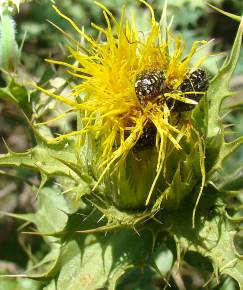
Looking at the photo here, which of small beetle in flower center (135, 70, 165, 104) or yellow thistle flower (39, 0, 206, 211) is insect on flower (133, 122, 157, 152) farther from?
small beetle in flower center (135, 70, 165, 104)

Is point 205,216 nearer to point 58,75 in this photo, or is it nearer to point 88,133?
point 88,133

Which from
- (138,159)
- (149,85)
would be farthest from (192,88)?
(138,159)

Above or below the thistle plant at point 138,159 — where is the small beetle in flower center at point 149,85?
above

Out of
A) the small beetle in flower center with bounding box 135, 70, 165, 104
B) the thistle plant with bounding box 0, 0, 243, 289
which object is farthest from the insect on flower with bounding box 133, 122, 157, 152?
the small beetle in flower center with bounding box 135, 70, 165, 104

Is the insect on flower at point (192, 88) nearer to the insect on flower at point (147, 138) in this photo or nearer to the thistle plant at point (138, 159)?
the thistle plant at point (138, 159)

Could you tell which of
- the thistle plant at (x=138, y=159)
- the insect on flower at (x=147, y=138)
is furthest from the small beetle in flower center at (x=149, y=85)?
the insect on flower at (x=147, y=138)

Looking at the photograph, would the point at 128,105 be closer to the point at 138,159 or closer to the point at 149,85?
the point at 149,85

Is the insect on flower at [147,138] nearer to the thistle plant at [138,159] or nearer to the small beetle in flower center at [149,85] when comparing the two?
the thistle plant at [138,159]

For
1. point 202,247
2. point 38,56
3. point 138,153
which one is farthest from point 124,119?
point 38,56
